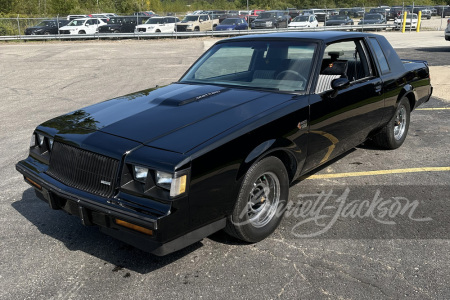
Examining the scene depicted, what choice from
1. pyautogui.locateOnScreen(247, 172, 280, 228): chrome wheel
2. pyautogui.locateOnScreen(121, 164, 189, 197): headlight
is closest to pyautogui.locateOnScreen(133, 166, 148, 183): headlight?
pyautogui.locateOnScreen(121, 164, 189, 197): headlight

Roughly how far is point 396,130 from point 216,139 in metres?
3.84

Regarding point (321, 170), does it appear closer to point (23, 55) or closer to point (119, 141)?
point (119, 141)

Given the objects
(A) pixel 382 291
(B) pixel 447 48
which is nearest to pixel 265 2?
(B) pixel 447 48

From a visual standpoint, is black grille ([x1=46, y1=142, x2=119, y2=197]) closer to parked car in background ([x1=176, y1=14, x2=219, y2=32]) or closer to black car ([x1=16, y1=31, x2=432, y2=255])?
black car ([x1=16, y1=31, x2=432, y2=255])

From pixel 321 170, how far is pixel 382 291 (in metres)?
2.46

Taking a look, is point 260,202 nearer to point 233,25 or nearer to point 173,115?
point 173,115

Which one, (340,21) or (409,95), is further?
(340,21)

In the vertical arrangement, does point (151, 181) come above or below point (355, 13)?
below

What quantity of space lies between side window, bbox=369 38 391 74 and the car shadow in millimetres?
3226

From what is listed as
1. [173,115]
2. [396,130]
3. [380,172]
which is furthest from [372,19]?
[173,115]

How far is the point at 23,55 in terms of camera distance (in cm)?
2019

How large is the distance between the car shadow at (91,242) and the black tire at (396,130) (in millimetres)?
3296

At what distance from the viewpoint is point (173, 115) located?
3605 mm

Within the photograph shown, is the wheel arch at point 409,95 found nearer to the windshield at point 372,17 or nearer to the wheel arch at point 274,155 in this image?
the wheel arch at point 274,155
